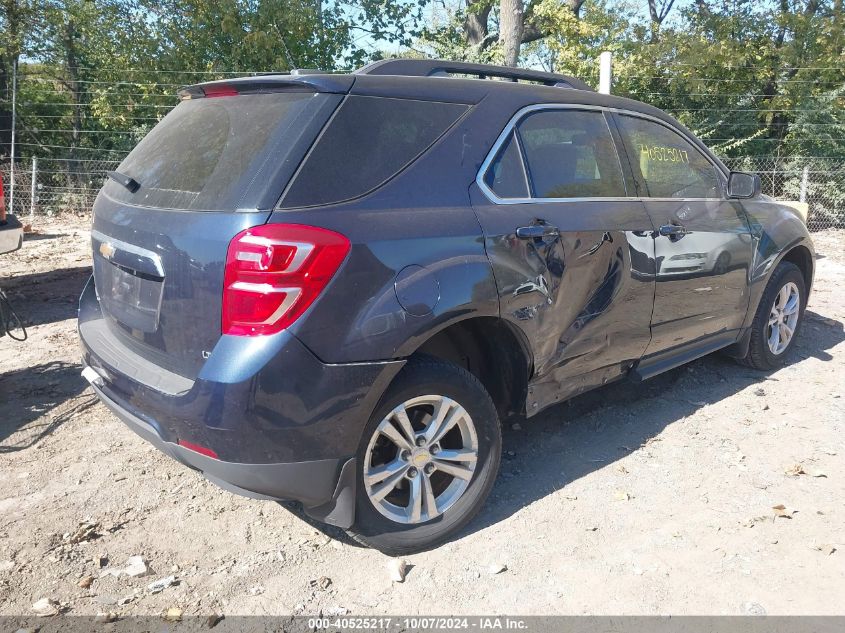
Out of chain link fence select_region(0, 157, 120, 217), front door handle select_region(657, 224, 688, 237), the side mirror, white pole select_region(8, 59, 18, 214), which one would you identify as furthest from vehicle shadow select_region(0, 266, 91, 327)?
white pole select_region(8, 59, 18, 214)

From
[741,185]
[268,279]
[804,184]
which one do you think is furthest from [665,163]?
[804,184]

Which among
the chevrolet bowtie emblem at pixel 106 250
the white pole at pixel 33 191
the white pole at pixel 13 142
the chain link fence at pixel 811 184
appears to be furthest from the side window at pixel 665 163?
the white pole at pixel 13 142

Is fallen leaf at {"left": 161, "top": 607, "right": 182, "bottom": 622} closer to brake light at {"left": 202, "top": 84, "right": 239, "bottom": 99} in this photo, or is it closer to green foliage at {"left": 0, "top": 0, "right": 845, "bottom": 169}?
brake light at {"left": 202, "top": 84, "right": 239, "bottom": 99}

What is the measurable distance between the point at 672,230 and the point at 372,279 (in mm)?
2125

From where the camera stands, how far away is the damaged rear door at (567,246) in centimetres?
323

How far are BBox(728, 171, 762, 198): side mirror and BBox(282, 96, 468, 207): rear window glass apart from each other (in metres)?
2.36

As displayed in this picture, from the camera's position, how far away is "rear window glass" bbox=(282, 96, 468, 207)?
8.77 feet

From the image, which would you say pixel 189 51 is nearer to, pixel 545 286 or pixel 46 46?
pixel 46 46

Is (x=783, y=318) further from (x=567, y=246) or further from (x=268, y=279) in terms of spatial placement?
(x=268, y=279)

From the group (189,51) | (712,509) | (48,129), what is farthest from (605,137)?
(48,129)

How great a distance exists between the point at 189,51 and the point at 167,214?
13.6 metres

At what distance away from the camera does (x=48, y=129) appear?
15.1 m

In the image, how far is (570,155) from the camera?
3.69 m

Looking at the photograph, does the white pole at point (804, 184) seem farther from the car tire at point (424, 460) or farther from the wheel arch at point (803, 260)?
the car tire at point (424, 460)
